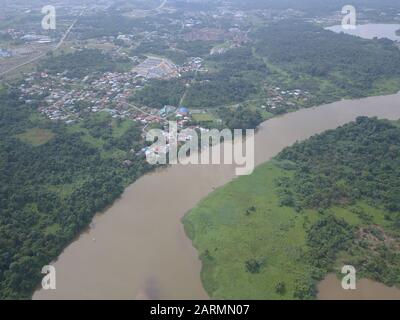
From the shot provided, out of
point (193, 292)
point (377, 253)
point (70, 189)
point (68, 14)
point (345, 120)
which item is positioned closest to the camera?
point (193, 292)

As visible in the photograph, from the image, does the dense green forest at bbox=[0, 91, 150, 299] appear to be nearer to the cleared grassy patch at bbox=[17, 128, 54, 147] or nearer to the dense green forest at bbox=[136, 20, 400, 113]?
the cleared grassy patch at bbox=[17, 128, 54, 147]

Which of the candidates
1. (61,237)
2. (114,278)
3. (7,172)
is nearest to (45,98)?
(7,172)

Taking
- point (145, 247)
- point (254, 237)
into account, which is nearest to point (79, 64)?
point (145, 247)

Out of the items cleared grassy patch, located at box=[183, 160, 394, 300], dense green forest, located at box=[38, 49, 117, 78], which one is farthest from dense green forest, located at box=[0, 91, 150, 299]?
dense green forest, located at box=[38, 49, 117, 78]

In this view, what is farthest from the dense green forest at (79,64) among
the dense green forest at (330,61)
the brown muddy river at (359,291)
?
the brown muddy river at (359,291)

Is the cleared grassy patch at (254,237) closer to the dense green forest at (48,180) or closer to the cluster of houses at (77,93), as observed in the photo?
the dense green forest at (48,180)

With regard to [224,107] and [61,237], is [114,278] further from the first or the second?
[224,107]
